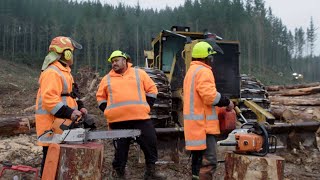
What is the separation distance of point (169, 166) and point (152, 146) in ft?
3.13

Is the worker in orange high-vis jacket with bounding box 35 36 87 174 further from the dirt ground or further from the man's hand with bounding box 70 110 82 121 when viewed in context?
the dirt ground

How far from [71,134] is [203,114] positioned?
1654mm

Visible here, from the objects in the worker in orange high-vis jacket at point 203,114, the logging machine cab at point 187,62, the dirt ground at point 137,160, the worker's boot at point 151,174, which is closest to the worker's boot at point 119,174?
the dirt ground at point 137,160

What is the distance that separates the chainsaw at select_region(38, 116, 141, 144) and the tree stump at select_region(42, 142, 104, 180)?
11cm

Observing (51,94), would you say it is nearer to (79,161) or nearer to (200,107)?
(79,161)

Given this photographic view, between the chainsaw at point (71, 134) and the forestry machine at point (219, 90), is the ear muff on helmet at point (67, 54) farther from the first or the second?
the forestry machine at point (219, 90)

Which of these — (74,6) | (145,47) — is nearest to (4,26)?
(74,6)

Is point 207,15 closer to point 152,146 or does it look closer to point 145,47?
point 145,47

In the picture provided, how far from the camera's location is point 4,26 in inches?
2274

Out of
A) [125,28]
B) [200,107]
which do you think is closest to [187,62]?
[200,107]

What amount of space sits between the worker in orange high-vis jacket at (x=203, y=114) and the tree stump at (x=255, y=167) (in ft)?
0.87

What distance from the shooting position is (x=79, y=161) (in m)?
4.23

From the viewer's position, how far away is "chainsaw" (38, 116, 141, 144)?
436 cm

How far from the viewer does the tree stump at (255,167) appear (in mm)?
4605
